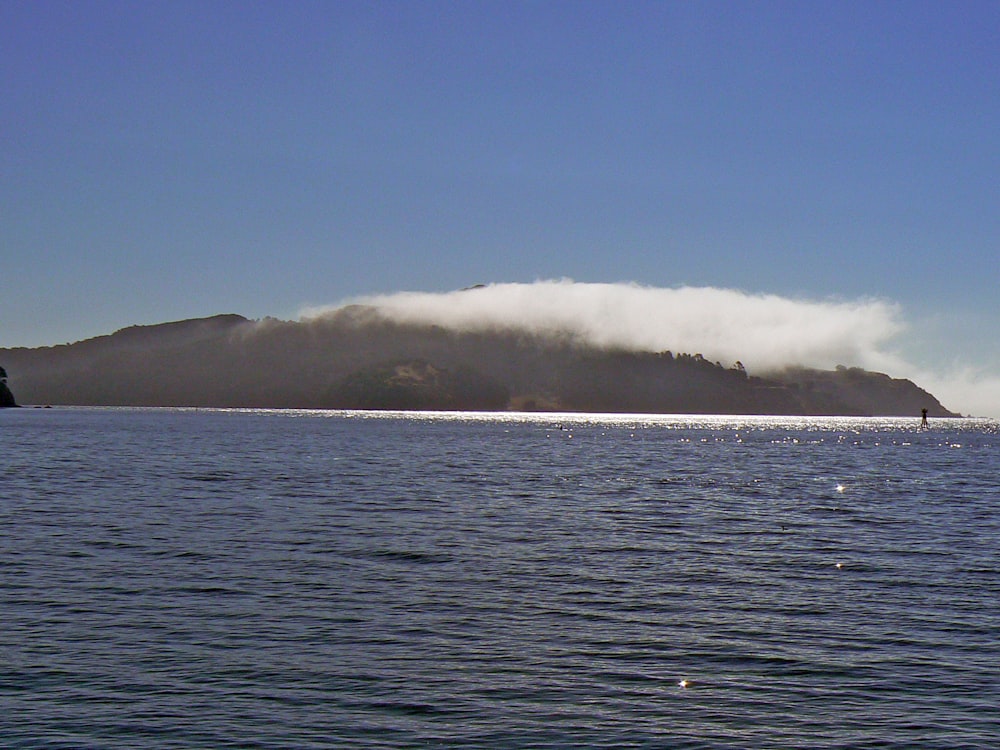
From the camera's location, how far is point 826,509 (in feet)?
209

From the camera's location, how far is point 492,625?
27.5m

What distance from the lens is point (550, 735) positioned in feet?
60.7

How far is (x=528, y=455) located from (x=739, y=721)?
11984 centimetres

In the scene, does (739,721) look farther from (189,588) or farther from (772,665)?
(189,588)

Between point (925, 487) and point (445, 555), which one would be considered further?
point (925, 487)

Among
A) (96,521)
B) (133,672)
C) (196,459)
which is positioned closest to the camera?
(133,672)

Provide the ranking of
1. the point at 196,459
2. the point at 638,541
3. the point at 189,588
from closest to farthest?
1. the point at 189,588
2. the point at 638,541
3. the point at 196,459

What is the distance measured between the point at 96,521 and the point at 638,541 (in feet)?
91.0

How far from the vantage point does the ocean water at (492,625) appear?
1927cm

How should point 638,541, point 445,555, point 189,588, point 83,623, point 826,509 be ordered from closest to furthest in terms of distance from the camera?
point 83,623 < point 189,588 < point 445,555 < point 638,541 < point 826,509

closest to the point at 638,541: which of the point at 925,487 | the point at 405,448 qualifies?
the point at 925,487

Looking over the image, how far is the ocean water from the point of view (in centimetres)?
1927

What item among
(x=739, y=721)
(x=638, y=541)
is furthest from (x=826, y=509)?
(x=739, y=721)

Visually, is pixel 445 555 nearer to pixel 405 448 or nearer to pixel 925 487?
pixel 925 487
